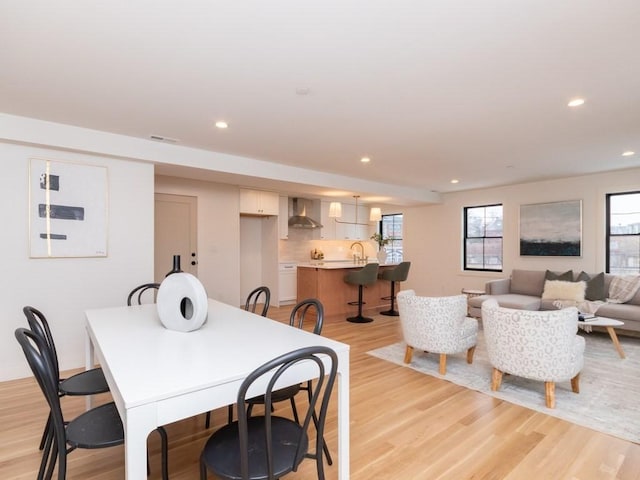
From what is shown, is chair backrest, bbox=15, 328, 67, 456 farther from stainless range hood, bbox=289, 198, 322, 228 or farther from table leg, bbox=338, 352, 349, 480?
stainless range hood, bbox=289, 198, 322, 228

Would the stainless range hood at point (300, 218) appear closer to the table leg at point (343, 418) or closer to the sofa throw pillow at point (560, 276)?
the sofa throw pillow at point (560, 276)

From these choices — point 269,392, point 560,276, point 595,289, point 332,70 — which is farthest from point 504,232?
point 269,392

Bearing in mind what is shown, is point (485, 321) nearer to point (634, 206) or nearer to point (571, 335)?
point (571, 335)

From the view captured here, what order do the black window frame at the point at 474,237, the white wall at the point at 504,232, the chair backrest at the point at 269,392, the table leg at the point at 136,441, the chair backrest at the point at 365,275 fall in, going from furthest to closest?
the black window frame at the point at 474,237 < the chair backrest at the point at 365,275 < the white wall at the point at 504,232 < the chair backrest at the point at 269,392 < the table leg at the point at 136,441

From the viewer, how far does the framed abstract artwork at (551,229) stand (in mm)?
5773

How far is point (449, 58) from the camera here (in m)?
2.16

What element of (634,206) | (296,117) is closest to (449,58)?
(296,117)

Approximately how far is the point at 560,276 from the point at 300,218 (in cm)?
472

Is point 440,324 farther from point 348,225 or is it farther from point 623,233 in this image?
point 348,225

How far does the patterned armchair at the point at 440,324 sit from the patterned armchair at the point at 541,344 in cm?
47

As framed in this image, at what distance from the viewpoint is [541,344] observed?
273cm

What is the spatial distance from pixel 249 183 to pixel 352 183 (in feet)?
5.75

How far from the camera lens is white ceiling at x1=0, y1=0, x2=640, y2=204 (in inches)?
69.4

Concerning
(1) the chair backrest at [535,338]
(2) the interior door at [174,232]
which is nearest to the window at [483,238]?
(1) the chair backrest at [535,338]
